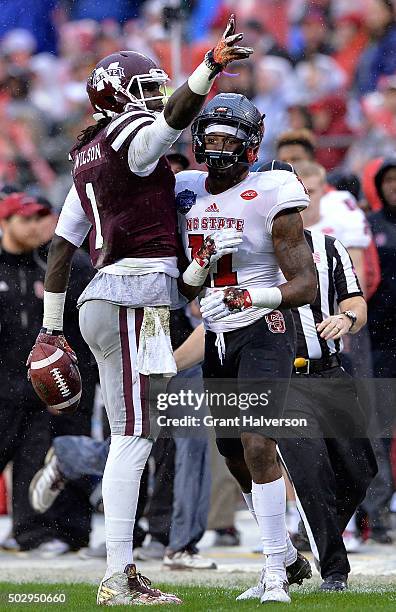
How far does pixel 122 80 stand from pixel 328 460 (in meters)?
1.91

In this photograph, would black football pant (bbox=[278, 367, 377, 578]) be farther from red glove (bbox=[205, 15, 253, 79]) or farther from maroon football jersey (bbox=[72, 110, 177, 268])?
red glove (bbox=[205, 15, 253, 79])

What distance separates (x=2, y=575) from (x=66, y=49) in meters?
5.77

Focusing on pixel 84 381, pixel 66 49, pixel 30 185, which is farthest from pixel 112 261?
pixel 66 49

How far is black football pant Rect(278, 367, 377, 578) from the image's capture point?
577 centimetres

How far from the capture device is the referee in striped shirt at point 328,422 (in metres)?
5.77

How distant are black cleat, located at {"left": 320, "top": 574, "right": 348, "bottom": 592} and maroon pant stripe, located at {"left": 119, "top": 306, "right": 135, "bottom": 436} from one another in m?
1.25

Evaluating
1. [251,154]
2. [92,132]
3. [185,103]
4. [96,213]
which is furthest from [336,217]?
[185,103]

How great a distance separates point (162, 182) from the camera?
5.29 meters

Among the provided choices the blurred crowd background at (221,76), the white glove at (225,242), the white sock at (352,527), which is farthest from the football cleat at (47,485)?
the blurred crowd background at (221,76)

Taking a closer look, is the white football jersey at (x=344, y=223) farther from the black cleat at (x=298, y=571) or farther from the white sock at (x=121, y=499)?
the white sock at (x=121, y=499)

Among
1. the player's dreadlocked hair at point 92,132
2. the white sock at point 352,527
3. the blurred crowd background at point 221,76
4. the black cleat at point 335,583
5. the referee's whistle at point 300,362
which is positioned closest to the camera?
the player's dreadlocked hair at point 92,132

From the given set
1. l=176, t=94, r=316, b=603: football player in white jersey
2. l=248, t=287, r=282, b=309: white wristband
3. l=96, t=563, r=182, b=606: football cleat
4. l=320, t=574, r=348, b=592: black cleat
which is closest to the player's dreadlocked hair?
l=176, t=94, r=316, b=603: football player in white jersey

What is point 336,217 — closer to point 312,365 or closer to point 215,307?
point 312,365

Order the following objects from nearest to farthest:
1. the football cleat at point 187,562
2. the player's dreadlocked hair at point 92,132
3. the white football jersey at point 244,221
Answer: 1. the white football jersey at point 244,221
2. the player's dreadlocked hair at point 92,132
3. the football cleat at point 187,562
